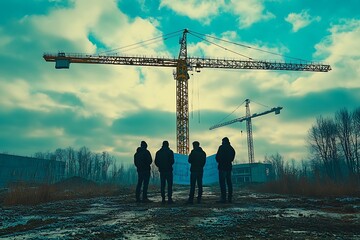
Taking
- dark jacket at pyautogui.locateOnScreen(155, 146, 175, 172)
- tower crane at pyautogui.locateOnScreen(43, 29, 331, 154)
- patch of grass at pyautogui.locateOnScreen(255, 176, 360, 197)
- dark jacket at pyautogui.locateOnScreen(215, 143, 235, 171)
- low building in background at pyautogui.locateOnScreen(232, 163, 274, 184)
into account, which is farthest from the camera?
low building in background at pyautogui.locateOnScreen(232, 163, 274, 184)

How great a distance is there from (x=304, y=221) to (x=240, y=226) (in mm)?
1143

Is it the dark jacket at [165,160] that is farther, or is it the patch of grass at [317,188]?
the patch of grass at [317,188]

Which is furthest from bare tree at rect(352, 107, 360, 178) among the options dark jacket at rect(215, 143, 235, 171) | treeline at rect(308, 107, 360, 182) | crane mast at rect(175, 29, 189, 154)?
dark jacket at rect(215, 143, 235, 171)

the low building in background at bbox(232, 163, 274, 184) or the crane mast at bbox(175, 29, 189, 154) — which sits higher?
the crane mast at bbox(175, 29, 189, 154)

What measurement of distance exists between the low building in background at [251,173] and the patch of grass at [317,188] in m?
48.9

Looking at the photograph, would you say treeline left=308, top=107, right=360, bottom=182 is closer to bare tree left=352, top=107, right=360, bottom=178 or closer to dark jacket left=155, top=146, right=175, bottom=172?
bare tree left=352, top=107, right=360, bottom=178

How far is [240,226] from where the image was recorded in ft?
12.7

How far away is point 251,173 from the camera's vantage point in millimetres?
64625

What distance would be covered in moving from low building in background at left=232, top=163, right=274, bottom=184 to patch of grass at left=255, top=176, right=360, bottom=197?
48919 mm

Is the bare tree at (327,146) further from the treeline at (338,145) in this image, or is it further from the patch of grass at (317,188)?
the patch of grass at (317,188)

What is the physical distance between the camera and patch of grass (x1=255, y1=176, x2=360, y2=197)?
35.5 ft

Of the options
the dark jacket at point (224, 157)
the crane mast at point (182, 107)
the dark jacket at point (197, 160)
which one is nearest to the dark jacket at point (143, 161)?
the dark jacket at point (197, 160)

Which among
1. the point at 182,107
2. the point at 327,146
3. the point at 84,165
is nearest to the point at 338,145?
the point at 327,146

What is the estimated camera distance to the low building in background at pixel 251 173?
64.4 m
